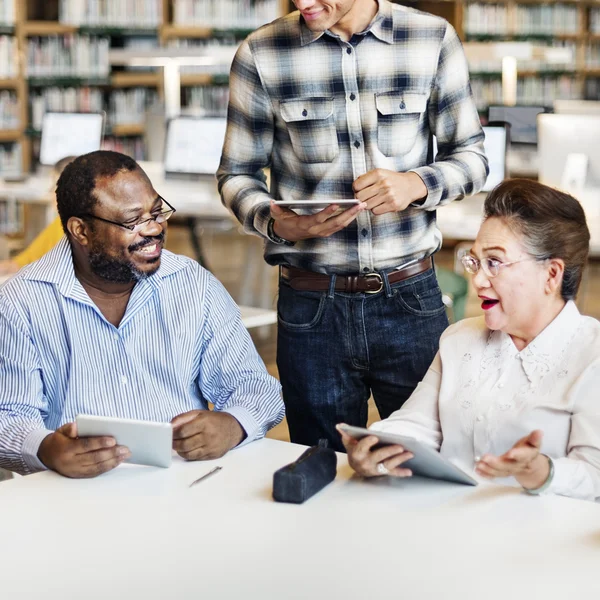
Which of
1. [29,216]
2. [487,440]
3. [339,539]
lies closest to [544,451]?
[487,440]

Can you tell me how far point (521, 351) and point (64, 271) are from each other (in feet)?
3.00

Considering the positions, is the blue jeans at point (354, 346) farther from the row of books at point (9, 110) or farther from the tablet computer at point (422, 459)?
the row of books at point (9, 110)

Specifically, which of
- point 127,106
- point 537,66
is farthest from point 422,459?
point 537,66

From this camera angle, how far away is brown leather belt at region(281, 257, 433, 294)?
223 cm

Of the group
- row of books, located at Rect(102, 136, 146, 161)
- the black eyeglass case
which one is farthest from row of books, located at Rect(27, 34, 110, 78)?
the black eyeglass case

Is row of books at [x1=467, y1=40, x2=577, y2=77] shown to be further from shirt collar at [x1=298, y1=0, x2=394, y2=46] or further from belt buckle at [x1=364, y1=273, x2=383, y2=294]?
belt buckle at [x1=364, y1=273, x2=383, y2=294]

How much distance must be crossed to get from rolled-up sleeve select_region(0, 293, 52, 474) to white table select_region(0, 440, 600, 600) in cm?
18

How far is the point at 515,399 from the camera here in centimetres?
182

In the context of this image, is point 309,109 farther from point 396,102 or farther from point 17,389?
point 17,389

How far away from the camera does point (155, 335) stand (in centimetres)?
208

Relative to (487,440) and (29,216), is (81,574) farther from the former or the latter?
(29,216)

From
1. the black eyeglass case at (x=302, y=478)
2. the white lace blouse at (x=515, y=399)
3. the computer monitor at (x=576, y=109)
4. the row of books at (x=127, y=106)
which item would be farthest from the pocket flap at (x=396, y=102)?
the row of books at (x=127, y=106)

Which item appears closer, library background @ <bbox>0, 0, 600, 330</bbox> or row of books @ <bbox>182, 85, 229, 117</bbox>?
library background @ <bbox>0, 0, 600, 330</bbox>

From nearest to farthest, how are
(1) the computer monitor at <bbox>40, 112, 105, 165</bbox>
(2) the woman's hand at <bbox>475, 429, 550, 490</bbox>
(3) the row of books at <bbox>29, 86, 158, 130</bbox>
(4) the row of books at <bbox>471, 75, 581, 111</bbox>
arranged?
(2) the woman's hand at <bbox>475, 429, 550, 490</bbox> < (1) the computer monitor at <bbox>40, 112, 105, 165</bbox> < (3) the row of books at <bbox>29, 86, 158, 130</bbox> < (4) the row of books at <bbox>471, 75, 581, 111</bbox>
